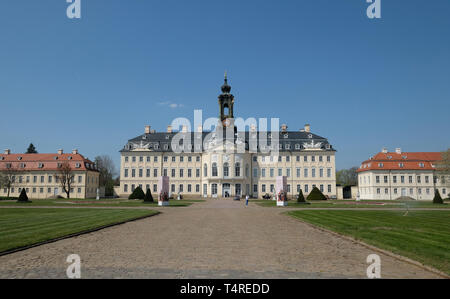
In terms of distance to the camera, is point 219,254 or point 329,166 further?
point 329,166

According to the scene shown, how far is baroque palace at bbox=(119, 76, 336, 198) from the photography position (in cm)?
6450

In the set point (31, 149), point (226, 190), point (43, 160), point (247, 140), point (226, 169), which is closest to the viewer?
point (226, 190)

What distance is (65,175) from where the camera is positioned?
58312mm

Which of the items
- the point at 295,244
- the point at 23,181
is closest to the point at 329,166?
the point at 295,244

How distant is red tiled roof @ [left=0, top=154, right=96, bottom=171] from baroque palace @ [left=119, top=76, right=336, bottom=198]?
826cm

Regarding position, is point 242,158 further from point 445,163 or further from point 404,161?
point 445,163

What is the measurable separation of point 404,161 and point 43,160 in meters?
72.8

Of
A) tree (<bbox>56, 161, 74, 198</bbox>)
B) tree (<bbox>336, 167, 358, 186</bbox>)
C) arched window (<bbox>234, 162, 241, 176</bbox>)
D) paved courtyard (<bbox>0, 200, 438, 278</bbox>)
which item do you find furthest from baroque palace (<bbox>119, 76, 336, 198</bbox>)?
paved courtyard (<bbox>0, 200, 438, 278</bbox>)

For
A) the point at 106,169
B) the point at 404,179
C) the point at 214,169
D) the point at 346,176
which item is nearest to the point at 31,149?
the point at 106,169

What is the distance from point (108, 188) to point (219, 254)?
7451 centimetres

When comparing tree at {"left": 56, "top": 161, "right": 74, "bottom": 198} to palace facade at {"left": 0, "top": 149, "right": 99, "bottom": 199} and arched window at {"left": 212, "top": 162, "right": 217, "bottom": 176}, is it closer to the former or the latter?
palace facade at {"left": 0, "top": 149, "right": 99, "bottom": 199}

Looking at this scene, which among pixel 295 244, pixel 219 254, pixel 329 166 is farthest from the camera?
pixel 329 166

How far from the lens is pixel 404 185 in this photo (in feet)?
198
